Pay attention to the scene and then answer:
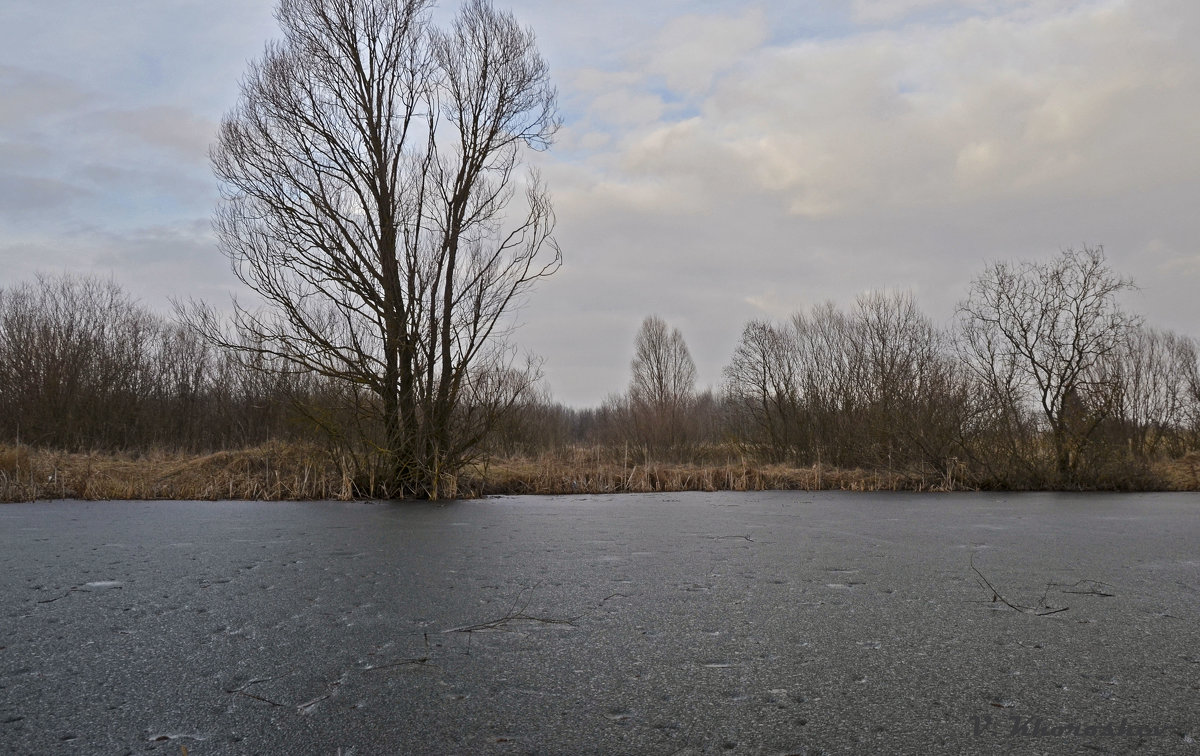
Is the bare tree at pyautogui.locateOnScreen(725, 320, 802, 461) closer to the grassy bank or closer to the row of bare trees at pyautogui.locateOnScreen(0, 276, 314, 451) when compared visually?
the grassy bank

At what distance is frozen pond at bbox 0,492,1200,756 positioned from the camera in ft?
5.57

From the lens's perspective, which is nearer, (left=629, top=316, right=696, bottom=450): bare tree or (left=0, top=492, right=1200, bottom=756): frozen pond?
(left=0, top=492, right=1200, bottom=756): frozen pond

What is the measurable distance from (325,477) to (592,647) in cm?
801

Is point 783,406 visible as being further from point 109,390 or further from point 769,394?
point 109,390

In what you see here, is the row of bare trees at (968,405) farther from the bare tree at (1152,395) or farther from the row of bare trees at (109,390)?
the row of bare trees at (109,390)

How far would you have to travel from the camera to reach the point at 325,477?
9.54 metres

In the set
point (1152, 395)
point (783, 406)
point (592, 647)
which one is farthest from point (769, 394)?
point (592, 647)

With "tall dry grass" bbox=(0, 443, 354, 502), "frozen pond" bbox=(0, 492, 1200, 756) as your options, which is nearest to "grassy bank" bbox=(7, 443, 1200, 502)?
"tall dry grass" bbox=(0, 443, 354, 502)

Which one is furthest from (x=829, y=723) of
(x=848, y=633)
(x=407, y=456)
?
(x=407, y=456)

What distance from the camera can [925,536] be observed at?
5.61 metres

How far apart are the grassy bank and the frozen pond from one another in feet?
15.8

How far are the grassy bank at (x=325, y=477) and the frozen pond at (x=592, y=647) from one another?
4825 mm

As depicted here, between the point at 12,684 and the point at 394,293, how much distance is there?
750cm

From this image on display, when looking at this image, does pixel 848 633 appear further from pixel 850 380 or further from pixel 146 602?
pixel 850 380
